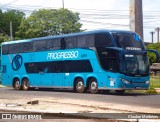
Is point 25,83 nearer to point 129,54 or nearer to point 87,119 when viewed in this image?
point 129,54

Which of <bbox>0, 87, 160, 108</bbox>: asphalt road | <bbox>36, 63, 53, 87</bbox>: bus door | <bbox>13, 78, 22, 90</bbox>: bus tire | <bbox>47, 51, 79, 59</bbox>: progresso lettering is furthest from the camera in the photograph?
A: <bbox>13, 78, 22, 90</bbox>: bus tire

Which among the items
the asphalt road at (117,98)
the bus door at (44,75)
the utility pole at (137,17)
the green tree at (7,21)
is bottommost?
the asphalt road at (117,98)

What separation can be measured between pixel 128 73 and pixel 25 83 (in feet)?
33.9

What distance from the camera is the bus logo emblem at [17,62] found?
3058cm

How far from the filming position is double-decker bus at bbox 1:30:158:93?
23.2 meters

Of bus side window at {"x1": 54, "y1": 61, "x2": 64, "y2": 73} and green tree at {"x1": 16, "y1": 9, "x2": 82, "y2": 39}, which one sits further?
green tree at {"x1": 16, "y1": 9, "x2": 82, "y2": 39}

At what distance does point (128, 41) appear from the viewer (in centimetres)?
2370

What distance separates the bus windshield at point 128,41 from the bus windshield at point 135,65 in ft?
1.96

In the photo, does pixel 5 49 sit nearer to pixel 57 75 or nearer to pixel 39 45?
pixel 39 45

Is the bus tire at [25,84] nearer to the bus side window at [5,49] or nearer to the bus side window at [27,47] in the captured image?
the bus side window at [27,47]

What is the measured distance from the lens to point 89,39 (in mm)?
24797

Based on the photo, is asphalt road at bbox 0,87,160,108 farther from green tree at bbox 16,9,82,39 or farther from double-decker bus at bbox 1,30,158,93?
green tree at bbox 16,9,82,39

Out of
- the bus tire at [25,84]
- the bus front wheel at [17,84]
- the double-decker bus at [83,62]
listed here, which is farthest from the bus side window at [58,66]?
the bus front wheel at [17,84]

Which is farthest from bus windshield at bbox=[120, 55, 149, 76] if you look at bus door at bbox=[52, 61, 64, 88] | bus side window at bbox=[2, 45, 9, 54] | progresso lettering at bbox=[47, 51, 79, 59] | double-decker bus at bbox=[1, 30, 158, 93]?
bus side window at bbox=[2, 45, 9, 54]
